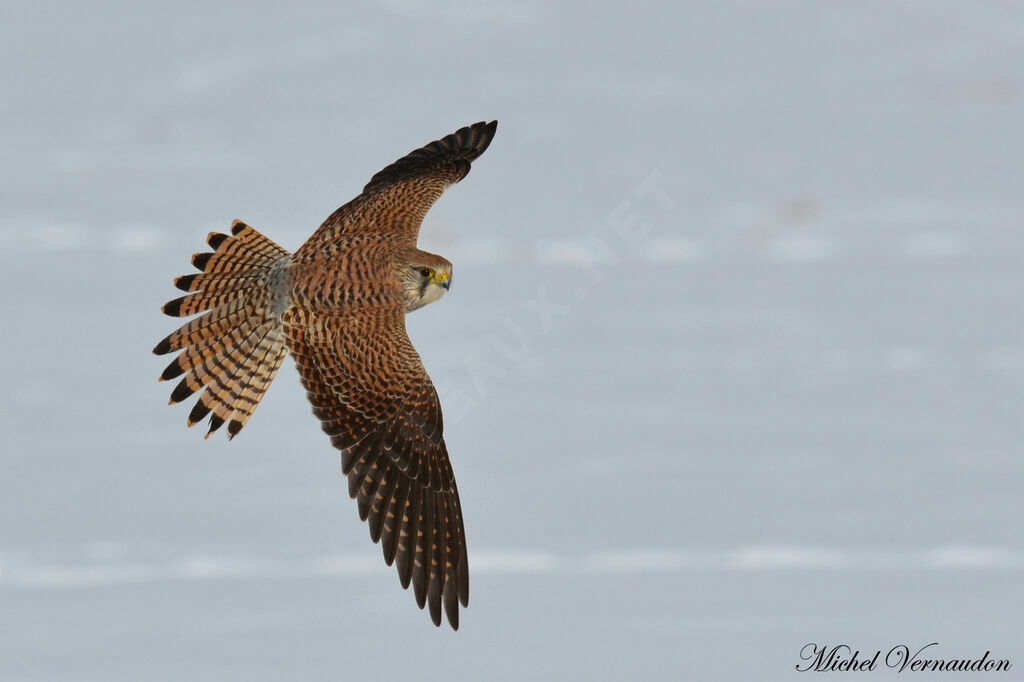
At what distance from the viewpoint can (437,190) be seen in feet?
30.7

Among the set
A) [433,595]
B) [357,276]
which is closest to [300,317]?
[357,276]

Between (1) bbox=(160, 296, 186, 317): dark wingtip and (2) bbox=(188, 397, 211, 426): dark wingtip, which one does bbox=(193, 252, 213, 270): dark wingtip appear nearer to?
(1) bbox=(160, 296, 186, 317): dark wingtip

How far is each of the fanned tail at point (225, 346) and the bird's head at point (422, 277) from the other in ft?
2.00

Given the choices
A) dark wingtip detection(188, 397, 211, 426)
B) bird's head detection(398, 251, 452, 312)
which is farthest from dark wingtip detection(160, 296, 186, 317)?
bird's head detection(398, 251, 452, 312)

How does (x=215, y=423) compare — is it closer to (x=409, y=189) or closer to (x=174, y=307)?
(x=174, y=307)

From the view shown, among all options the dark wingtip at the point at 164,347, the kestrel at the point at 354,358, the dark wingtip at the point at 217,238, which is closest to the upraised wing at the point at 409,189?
the kestrel at the point at 354,358

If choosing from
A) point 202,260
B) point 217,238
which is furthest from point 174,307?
point 217,238

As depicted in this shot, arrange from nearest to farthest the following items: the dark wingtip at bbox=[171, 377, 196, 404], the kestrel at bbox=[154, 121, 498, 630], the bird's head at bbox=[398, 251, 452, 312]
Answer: the kestrel at bbox=[154, 121, 498, 630] → the bird's head at bbox=[398, 251, 452, 312] → the dark wingtip at bbox=[171, 377, 196, 404]

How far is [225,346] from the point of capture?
8.71m

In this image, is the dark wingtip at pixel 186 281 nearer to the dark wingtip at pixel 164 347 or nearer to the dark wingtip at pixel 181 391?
the dark wingtip at pixel 164 347

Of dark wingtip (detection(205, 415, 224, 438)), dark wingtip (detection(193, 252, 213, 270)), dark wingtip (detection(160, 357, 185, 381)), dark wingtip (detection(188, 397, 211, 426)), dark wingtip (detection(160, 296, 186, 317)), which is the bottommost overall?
dark wingtip (detection(205, 415, 224, 438))

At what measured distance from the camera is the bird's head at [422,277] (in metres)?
8.59

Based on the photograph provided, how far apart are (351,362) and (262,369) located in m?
0.59

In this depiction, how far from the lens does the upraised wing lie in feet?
29.1
